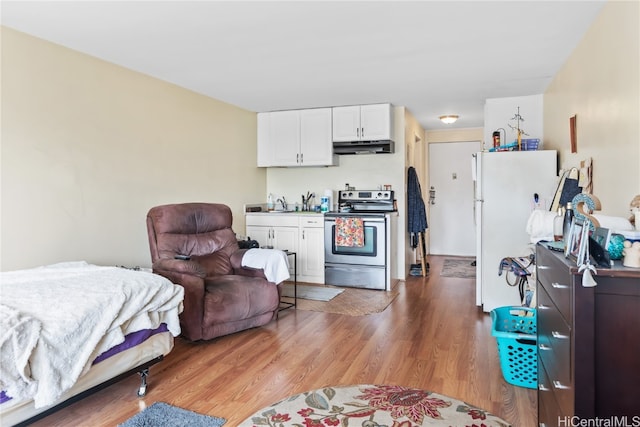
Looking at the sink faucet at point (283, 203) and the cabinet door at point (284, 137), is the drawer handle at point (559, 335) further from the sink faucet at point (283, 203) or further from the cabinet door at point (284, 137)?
the sink faucet at point (283, 203)

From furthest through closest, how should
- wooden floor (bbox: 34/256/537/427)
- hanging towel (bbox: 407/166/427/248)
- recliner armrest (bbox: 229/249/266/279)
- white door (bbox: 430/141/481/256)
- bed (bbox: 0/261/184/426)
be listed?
white door (bbox: 430/141/481/256) → hanging towel (bbox: 407/166/427/248) → recliner armrest (bbox: 229/249/266/279) → wooden floor (bbox: 34/256/537/427) → bed (bbox: 0/261/184/426)

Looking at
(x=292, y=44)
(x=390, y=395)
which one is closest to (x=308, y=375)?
(x=390, y=395)

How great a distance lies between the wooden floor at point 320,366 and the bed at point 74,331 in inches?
9.4

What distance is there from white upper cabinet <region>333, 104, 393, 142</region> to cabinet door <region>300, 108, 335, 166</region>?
12cm

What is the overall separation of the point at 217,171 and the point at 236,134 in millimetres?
656

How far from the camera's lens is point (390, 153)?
5.34m

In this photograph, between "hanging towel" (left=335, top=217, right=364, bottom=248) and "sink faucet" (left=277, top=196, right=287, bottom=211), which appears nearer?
"hanging towel" (left=335, top=217, right=364, bottom=248)

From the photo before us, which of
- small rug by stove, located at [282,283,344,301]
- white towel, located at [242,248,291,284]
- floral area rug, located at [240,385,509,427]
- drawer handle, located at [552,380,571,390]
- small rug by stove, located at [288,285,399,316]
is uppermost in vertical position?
white towel, located at [242,248,291,284]

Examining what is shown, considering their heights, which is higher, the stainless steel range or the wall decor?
the wall decor

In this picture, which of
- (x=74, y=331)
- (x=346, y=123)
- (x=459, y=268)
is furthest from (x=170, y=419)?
(x=459, y=268)

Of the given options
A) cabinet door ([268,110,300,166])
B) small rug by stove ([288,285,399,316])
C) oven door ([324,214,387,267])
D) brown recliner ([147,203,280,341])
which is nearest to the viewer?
brown recliner ([147,203,280,341])

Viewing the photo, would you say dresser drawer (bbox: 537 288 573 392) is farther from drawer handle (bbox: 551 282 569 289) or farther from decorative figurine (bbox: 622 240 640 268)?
decorative figurine (bbox: 622 240 640 268)

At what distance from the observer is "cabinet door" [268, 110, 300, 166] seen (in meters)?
5.47

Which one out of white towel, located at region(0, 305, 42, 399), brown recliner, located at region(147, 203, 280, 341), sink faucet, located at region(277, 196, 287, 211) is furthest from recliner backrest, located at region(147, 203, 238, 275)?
sink faucet, located at region(277, 196, 287, 211)
